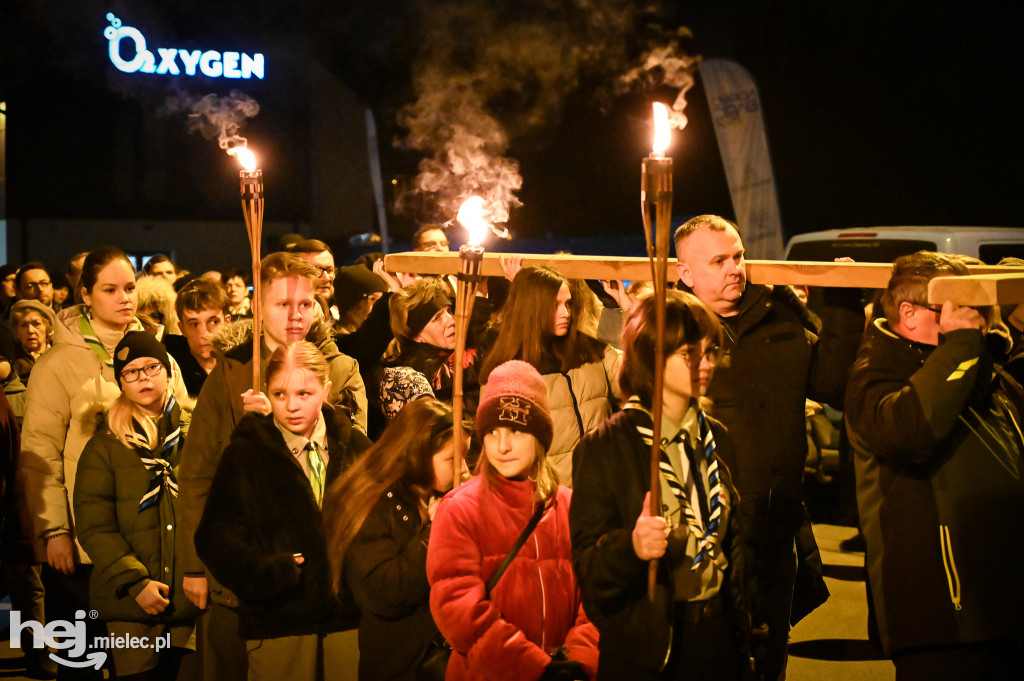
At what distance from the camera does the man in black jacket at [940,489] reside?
353 centimetres

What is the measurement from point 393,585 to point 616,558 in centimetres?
113

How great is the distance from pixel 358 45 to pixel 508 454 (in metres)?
9.17

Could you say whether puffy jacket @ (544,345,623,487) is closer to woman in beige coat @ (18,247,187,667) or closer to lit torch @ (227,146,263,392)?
lit torch @ (227,146,263,392)

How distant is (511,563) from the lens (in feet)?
11.1

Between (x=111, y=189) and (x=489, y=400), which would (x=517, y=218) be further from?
(x=111, y=189)

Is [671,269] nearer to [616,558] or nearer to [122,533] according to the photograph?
[616,558]

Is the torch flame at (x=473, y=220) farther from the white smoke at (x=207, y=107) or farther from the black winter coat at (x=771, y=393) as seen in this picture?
the white smoke at (x=207, y=107)

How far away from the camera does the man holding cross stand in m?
4.17

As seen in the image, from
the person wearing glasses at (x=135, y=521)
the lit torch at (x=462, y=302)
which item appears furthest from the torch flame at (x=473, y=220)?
the person wearing glasses at (x=135, y=521)

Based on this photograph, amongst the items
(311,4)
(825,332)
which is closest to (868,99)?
(311,4)

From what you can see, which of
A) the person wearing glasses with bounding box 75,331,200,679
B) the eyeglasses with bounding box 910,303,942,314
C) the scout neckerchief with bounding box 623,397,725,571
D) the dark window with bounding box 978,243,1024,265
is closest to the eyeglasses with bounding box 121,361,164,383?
the person wearing glasses with bounding box 75,331,200,679

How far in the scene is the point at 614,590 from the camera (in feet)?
9.94

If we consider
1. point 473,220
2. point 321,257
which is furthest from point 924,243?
point 473,220

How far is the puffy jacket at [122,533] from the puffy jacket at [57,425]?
0.41m
